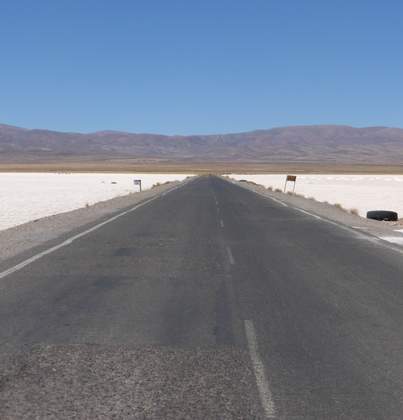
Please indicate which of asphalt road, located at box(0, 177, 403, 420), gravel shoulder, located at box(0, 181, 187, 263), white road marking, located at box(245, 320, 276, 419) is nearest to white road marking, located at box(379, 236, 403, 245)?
asphalt road, located at box(0, 177, 403, 420)

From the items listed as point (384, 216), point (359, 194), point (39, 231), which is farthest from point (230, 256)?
point (359, 194)

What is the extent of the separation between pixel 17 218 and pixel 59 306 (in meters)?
18.7

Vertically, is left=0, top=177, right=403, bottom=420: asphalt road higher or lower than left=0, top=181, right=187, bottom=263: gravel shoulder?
higher

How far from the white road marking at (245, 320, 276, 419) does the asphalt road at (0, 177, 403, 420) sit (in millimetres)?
18

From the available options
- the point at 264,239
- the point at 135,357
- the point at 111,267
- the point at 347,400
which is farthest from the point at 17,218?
the point at 347,400

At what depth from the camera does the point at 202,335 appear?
7.21m

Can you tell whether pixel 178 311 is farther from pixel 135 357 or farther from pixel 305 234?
pixel 305 234

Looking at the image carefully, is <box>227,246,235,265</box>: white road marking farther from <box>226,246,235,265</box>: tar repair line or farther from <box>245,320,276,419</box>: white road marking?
<box>245,320,276,419</box>: white road marking

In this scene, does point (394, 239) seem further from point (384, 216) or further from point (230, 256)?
point (384, 216)

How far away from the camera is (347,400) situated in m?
5.29

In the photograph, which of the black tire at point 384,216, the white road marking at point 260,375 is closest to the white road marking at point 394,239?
the black tire at point 384,216

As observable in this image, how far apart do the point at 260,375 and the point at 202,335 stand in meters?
1.47

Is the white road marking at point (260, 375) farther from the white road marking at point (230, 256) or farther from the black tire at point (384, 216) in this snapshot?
the black tire at point (384, 216)

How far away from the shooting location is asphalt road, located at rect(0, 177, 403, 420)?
5.20 metres
